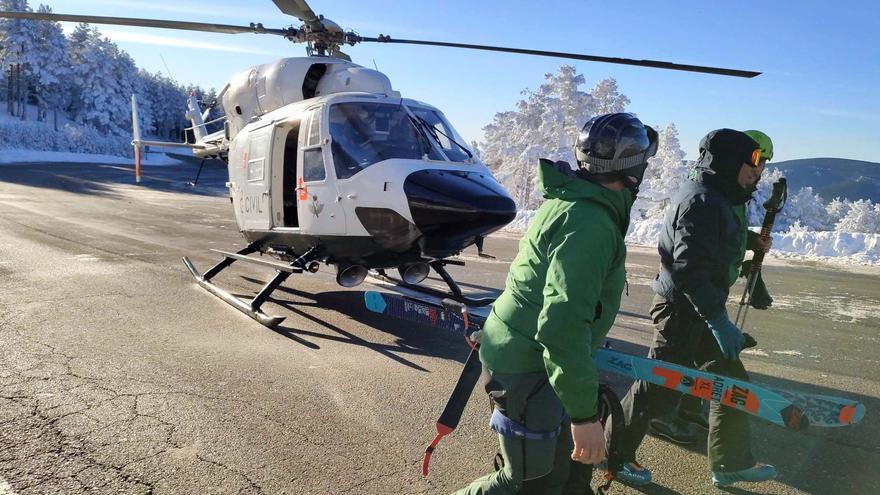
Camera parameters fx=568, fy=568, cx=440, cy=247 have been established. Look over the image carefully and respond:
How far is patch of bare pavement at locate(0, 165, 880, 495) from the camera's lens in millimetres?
3254

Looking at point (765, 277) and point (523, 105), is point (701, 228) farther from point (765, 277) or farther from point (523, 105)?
point (523, 105)

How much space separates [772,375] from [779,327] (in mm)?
2117

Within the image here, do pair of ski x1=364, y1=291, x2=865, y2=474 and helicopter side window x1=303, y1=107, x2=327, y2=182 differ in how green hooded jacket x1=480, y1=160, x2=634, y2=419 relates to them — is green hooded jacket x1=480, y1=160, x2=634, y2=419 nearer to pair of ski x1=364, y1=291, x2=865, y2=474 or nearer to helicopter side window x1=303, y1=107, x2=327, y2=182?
pair of ski x1=364, y1=291, x2=865, y2=474

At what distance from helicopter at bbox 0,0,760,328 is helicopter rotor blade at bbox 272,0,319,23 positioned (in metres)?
0.02

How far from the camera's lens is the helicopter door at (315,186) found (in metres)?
6.41

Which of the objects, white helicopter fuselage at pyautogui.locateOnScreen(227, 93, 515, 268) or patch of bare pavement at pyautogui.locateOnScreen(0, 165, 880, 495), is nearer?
patch of bare pavement at pyautogui.locateOnScreen(0, 165, 880, 495)

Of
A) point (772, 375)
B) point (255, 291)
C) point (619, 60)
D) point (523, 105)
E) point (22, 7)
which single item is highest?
point (22, 7)

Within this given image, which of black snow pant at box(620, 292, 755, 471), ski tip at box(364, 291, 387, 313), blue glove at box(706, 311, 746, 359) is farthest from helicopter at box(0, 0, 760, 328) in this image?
blue glove at box(706, 311, 746, 359)

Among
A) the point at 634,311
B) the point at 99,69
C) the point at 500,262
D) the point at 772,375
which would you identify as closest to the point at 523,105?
the point at 500,262

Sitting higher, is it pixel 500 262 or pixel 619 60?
pixel 619 60

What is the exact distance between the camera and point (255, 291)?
27.8 feet

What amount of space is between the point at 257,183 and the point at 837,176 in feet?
544

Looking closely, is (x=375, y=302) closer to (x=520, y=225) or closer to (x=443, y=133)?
(x=443, y=133)

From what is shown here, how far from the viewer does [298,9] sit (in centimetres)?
778
